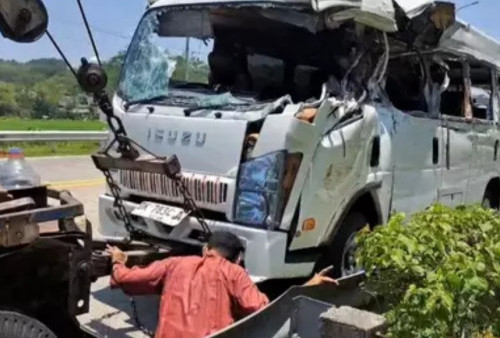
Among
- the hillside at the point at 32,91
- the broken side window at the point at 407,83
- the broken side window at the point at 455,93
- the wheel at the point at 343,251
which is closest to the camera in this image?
the wheel at the point at 343,251

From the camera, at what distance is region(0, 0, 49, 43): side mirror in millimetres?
3555

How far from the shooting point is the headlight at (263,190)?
16.3ft

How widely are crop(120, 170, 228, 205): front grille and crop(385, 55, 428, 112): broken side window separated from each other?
208 centimetres

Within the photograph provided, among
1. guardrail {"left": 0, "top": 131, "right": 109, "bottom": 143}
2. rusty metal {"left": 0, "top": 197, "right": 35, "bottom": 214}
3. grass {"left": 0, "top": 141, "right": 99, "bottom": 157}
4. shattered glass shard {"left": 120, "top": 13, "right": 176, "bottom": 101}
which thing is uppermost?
shattered glass shard {"left": 120, "top": 13, "right": 176, "bottom": 101}

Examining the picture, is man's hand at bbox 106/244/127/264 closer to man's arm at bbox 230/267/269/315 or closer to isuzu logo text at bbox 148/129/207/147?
man's arm at bbox 230/267/269/315

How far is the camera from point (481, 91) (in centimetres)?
857

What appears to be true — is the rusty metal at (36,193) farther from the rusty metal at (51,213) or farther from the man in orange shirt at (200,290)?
the man in orange shirt at (200,290)

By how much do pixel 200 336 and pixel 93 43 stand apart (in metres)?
1.86

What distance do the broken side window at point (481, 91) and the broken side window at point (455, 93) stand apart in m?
0.29

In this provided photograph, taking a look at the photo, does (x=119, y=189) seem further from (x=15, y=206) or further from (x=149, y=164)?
(x=15, y=206)

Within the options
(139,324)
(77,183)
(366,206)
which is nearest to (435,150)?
(366,206)

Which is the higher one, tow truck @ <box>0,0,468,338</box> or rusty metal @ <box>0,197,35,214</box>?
rusty metal @ <box>0,197,35,214</box>

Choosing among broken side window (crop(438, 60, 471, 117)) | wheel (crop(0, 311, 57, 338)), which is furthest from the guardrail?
wheel (crop(0, 311, 57, 338))

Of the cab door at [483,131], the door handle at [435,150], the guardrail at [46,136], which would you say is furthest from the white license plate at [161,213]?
the guardrail at [46,136]
